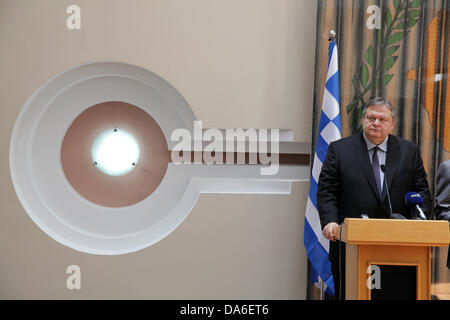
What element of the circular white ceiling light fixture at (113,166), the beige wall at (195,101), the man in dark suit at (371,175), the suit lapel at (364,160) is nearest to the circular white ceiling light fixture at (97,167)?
the circular white ceiling light fixture at (113,166)

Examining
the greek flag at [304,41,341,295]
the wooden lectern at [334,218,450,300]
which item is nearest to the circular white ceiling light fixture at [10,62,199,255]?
the greek flag at [304,41,341,295]

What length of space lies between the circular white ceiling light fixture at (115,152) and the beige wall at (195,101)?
60cm

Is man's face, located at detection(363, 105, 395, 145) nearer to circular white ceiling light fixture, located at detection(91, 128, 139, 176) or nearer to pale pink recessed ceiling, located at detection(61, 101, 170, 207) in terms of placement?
pale pink recessed ceiling, located at detection(61, 101, 170, 207)

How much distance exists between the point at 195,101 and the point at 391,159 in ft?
5.06

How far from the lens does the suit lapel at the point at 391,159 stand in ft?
8.71

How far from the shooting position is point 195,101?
3.56 metres

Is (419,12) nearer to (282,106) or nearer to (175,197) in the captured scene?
(282,106)

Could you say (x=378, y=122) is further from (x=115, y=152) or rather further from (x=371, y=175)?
(x=115, y=152)

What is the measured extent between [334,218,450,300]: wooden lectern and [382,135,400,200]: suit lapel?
69cm

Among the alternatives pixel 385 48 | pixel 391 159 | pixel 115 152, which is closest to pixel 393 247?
pixel 391 159

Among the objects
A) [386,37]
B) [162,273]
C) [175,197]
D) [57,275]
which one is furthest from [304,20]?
[57,275]

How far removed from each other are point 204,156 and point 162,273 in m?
0.97

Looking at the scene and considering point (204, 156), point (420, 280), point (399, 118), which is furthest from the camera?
point (204, 156)

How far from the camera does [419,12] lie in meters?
3.41
